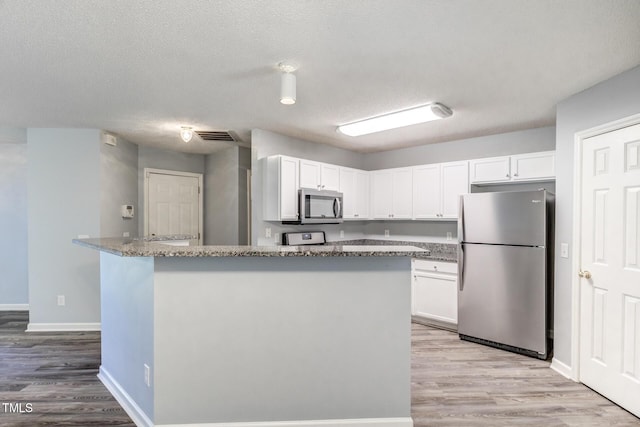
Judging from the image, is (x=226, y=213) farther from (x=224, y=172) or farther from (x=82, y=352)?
(x=82, y=352)

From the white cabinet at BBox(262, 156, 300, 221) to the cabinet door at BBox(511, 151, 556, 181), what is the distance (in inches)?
97.1

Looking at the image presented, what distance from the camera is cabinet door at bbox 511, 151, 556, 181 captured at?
366 cm

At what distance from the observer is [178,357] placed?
2004 mm

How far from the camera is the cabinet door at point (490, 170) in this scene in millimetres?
3971

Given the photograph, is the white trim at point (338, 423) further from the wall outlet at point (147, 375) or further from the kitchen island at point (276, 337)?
the wall outlet at point (147, 375)

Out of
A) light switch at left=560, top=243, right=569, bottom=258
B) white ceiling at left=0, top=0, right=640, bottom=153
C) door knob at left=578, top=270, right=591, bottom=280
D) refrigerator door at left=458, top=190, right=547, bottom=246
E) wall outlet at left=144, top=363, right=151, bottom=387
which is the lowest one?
wall outlet at left=144, top=363, right=151, bottom=387

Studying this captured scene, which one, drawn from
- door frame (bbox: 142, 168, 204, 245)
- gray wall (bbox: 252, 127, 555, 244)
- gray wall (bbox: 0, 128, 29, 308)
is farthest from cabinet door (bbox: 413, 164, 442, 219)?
gray wall (bbox: 0, 128, 29, 308)

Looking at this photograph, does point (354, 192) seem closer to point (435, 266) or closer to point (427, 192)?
point (427, 192)

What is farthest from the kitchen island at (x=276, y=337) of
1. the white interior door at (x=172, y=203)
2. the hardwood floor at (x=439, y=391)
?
the white interior door at (x=172, y=203)

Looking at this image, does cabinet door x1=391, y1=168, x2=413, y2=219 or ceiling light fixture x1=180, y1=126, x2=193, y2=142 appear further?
cabinet door x1=391, y1=168, x2=413, y2=219

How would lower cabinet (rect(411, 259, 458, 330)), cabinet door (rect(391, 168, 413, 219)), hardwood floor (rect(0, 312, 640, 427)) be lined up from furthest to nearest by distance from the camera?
cabinet door (rect(391, 168, 413, 219)) < lower cabinet (rect(411, 259, 458, 330)) < hardwood floor (rect(0, 312, 640, 427))

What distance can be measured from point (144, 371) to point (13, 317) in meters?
3.90

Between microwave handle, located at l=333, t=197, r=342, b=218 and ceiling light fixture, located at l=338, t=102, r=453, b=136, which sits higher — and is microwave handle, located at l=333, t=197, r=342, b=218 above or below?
below

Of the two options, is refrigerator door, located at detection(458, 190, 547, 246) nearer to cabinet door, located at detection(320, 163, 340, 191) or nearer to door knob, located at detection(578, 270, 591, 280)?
door knob, located at detection(578, 270, 591, 280)
